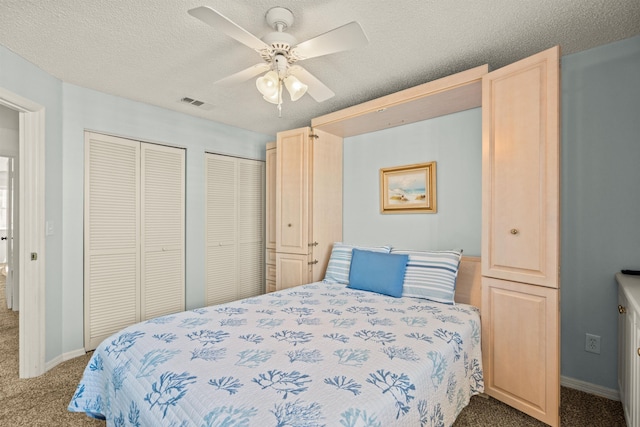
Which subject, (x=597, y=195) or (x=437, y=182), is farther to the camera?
(x=437, y=182)

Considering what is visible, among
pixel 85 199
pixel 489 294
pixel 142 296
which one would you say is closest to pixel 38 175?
pixel 85 199

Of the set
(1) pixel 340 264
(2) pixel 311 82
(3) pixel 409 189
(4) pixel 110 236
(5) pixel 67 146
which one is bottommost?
(1) pixel 340 264

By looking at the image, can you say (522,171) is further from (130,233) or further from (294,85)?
(130,233)

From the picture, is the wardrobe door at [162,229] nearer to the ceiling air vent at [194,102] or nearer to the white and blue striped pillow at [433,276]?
the ceiling air vent at [194,102]

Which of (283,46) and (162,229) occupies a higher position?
(283,46)

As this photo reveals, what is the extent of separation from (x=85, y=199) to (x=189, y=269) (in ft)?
4.13

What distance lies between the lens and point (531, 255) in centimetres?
189

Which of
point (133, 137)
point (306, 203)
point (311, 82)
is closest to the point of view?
point (311, 82)

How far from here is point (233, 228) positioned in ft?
13.1

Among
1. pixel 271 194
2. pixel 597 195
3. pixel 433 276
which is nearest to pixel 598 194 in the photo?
pixel 597 195

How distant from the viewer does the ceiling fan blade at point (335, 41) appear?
1462 millimetres

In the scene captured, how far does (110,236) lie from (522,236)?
3539mm

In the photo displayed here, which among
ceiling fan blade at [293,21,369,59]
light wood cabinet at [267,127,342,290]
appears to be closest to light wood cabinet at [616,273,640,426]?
ceiling fan blade at [293,21,369,59]

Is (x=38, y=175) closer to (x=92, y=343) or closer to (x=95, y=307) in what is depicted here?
(x=95, y=307)
